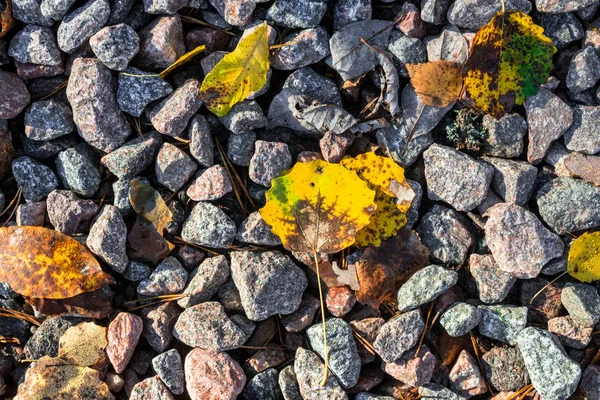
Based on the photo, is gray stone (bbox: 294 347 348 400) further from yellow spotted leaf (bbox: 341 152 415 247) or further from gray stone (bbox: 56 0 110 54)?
gray stone (bbox: 56 0 110 54)

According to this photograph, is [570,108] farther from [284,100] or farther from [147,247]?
[147,247]

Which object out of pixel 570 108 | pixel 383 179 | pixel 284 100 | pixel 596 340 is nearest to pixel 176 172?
pixel 284 100

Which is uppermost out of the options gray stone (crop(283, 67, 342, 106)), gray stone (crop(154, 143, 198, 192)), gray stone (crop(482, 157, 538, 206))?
gray stone (crop(283, 67, 342, 106))

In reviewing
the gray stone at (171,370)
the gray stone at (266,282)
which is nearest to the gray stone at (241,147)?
the gray stone at (266,282)

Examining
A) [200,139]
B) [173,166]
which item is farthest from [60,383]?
[200,139]

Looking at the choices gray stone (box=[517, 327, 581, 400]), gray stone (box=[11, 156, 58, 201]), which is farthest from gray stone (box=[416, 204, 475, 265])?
gray stone (box=[11, 156, 58, 201])
